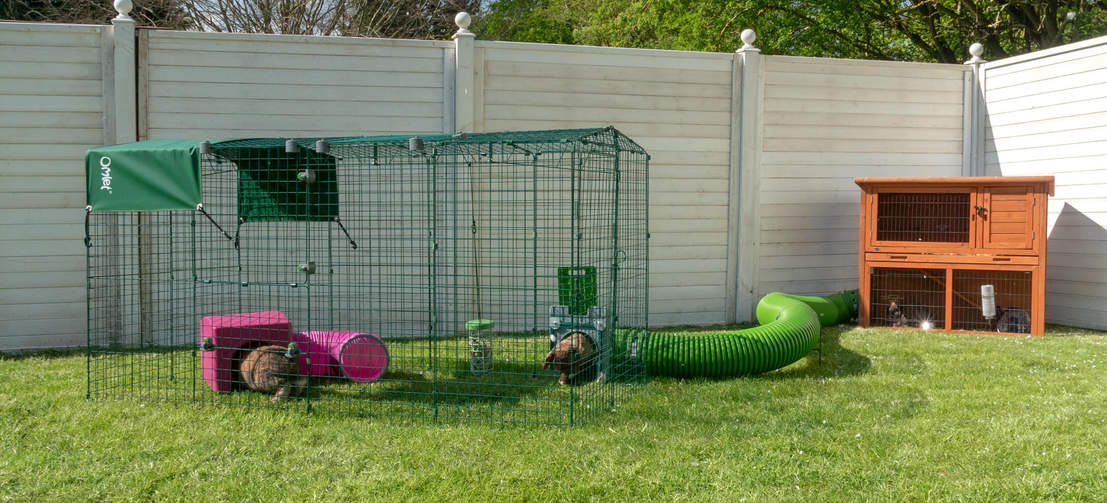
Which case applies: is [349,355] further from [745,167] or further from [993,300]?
[993,300]

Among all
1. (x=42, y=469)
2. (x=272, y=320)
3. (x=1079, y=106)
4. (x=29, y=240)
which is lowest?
(x=42, y=469)

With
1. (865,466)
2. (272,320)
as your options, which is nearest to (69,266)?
(272,320)

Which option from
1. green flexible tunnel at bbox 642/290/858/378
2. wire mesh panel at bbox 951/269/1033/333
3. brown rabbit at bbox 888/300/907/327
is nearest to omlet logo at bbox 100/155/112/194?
green flexible tunnel at bbox 642/290/858/378

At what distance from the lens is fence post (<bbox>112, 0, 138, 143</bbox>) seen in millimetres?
7133

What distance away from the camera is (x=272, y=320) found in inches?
A: 224

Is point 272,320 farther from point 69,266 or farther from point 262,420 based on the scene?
point 69,266

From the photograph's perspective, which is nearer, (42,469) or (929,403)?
(42,469)

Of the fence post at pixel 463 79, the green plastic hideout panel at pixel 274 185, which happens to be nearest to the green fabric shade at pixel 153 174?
the green plastic hideout panel at pixel 274 185

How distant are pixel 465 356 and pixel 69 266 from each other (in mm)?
3696

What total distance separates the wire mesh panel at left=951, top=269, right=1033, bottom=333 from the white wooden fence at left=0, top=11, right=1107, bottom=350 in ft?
1.77

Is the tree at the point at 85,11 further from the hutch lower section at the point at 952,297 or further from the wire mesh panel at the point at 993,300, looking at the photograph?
the wire mesh panel at the point at 993,300

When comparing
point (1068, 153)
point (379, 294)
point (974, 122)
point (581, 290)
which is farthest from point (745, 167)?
point (379, 294)

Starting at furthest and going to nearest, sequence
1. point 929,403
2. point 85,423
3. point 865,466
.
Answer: point 929,403 < point 85,423 < point 865,466

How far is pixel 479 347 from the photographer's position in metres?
5.82
